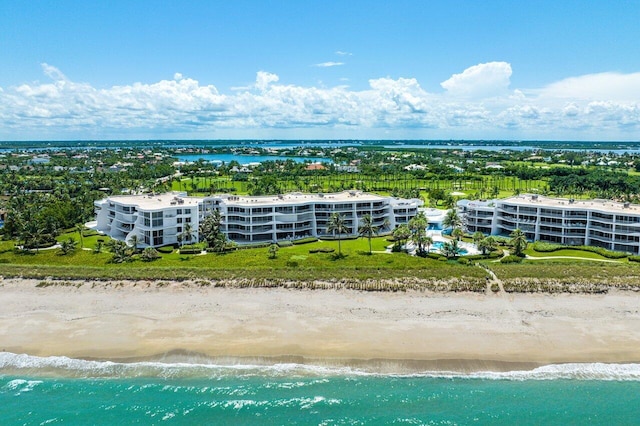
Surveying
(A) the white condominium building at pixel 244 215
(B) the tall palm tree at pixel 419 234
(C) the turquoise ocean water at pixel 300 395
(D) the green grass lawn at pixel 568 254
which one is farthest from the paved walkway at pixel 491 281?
(A) the white condominium building at pixel 244 215

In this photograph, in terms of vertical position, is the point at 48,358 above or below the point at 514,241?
below

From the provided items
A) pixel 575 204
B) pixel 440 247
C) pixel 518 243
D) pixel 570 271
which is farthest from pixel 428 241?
pixel 575 204

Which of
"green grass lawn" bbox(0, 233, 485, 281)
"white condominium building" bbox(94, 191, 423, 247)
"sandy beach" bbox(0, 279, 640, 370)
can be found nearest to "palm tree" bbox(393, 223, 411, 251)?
"green grass lawn" bbox(0, 233, 485, 281)

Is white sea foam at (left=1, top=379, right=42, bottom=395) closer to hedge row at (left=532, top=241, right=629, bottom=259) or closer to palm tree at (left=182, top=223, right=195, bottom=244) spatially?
palm tree at (left=182, top=223, right=195, bottom=244)

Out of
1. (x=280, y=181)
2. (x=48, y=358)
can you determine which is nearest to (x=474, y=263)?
(x=48, y=358)

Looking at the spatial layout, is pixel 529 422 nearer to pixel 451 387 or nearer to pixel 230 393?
pixel 451 387

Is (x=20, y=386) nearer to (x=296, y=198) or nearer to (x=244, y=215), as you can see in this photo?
(x=244, y=215)

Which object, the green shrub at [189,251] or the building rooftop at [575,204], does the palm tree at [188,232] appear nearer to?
the green shrub at [189,251]

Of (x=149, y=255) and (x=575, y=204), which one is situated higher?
(x=575, y=204)
